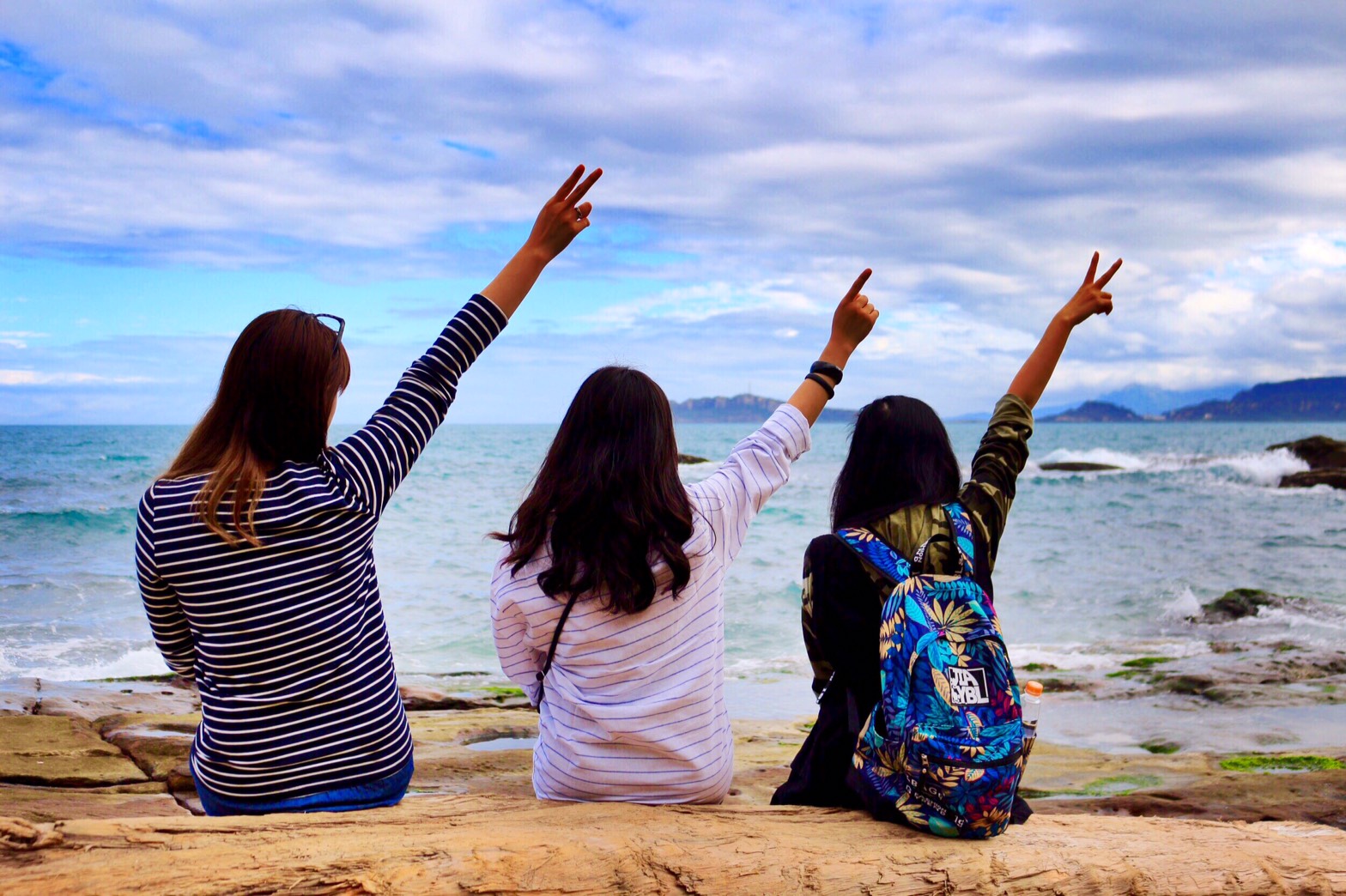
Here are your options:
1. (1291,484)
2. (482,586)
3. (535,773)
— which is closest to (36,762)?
(535,773)

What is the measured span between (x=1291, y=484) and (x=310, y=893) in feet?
127

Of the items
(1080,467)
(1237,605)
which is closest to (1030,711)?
(1237,605)

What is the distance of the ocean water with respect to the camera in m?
11.2

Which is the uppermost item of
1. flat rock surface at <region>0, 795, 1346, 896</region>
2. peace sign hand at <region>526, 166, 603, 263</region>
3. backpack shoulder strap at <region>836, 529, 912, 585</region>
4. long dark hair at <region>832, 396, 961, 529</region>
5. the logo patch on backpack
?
peace sign hand at <region>526, 166, 603, 263</region>

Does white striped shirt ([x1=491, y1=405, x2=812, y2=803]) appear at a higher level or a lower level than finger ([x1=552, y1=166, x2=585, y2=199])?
lower

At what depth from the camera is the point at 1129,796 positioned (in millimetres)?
5746

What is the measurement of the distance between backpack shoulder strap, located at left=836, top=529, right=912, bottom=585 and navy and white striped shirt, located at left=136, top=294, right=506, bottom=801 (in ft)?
4.06

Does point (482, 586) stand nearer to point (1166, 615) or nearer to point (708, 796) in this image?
point (1166, 615)

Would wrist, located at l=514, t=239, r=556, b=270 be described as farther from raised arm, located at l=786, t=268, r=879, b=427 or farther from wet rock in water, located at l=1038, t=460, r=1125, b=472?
wet rock in water, located at l=1038, t=460, r=1125, b=472

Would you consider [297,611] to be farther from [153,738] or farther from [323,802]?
[153,738]

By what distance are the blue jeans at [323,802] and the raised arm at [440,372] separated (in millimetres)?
773

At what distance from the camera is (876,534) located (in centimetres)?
297

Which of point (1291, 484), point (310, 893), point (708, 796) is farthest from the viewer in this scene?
point (1291, 484)

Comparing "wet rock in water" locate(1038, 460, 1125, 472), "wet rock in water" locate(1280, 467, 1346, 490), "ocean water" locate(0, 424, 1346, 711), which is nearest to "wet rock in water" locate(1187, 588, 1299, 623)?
"ocean water" locate(0, 424, 1346, 711)
